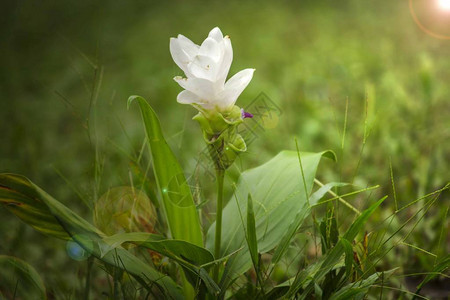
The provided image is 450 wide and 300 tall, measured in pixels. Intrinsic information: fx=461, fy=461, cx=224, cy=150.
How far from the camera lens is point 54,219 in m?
0.93

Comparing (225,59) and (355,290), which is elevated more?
(225,59)

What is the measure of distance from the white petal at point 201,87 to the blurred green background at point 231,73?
0.28 meters

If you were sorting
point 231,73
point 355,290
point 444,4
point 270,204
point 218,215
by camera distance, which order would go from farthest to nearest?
1. point 444,4
2. point 231,73
3. point 270,204
4. point 218,215
5. point 355,290

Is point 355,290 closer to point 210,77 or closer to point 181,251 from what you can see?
point 181,251

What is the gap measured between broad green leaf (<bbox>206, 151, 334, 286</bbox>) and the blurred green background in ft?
0.45

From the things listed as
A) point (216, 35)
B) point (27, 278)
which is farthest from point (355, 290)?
point (27, 278)

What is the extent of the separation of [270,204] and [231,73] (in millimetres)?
2169

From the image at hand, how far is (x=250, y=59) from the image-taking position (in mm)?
4004

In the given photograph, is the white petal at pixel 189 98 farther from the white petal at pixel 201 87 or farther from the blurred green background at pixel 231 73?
the blurred green background at pixel 231 73

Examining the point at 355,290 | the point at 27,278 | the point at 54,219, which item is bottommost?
the point at 27,278

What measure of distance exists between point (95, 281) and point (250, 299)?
0.77 m

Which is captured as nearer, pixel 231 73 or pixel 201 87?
pixel 201 87

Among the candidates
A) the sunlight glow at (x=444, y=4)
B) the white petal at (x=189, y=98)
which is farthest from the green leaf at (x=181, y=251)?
the sunlight glow at (x=444, y=4)

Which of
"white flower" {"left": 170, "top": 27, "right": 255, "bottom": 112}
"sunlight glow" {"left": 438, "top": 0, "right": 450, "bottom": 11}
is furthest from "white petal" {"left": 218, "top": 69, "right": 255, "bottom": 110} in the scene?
"sunlight glow" {"left": 438, "top": 0, "right": 450, "bottom": 11}
